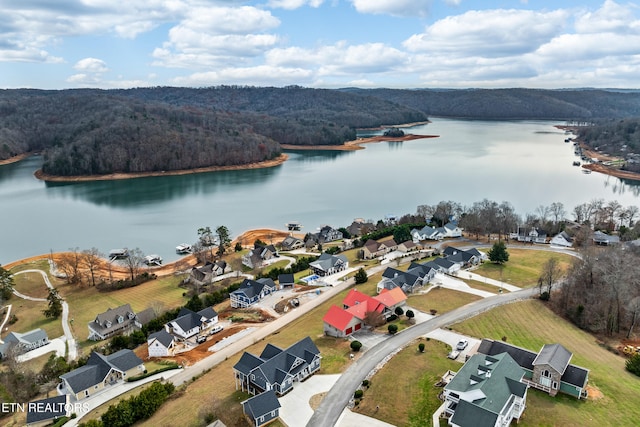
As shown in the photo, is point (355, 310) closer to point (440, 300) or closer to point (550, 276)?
point (440, 300)

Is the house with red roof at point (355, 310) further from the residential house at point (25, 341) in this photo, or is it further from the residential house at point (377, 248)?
the residential house at point (25, 341)

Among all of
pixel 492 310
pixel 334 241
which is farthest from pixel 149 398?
pixel 334 241

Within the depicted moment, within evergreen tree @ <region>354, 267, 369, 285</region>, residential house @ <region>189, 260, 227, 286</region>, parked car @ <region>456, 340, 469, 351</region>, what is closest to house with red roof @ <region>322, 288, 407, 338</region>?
evergreen tree @ <region>354, 267, 369, 285</region>

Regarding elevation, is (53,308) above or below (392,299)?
below

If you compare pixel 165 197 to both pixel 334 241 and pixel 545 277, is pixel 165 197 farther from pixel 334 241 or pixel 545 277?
pixel 545 277

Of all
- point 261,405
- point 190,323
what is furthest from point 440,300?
point 190,323

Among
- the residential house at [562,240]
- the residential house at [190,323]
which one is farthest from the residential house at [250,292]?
the residential house at [562,240]
